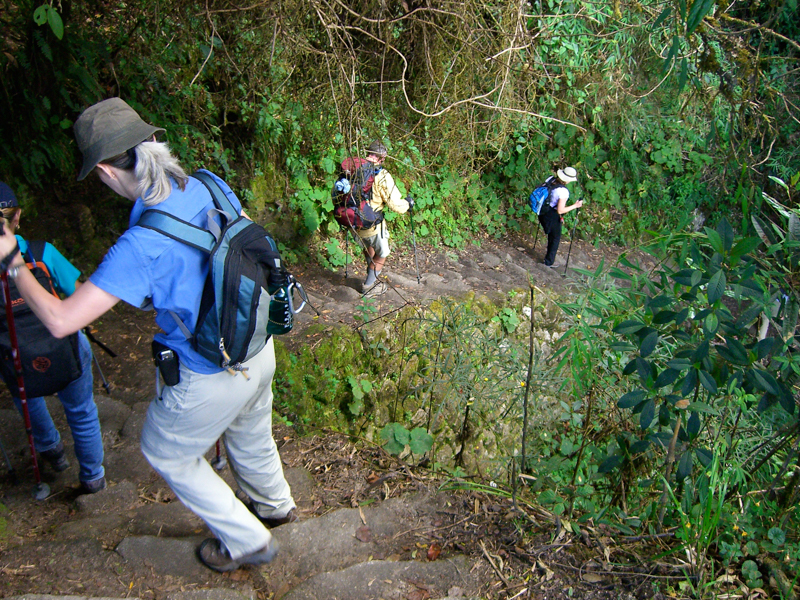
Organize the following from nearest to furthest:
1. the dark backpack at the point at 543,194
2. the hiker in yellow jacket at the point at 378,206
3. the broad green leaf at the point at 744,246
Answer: the broad green leaf at the point at 744,246 < the hiker in yellow jacket at the point at 378,206 < the dark backpack at the point at 543,194

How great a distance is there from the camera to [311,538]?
2418 mm

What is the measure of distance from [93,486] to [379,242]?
3.66 metres

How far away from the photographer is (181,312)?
186 centimetres

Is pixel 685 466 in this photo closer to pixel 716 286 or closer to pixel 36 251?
pixel 716 286

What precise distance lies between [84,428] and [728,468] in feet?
9.78

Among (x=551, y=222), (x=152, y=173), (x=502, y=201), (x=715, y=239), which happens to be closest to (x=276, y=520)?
(x=152, y=173)

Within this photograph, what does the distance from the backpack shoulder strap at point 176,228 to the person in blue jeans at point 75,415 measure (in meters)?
0.89

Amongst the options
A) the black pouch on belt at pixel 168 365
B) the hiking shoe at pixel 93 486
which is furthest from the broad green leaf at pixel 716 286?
the hiking shoe at pixel 93 486

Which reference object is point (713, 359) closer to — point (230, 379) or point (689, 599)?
point (689, 599)

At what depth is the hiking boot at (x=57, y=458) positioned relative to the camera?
110 inches

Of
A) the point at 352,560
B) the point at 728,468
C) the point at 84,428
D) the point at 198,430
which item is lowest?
the point at 352,560

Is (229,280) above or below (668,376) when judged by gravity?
above

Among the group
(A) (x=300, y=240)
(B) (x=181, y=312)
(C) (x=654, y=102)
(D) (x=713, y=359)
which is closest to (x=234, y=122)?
(A) (x=300, y=240)

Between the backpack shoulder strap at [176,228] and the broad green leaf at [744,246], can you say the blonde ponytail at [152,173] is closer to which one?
the backpack shoulder strap at [176,228]
